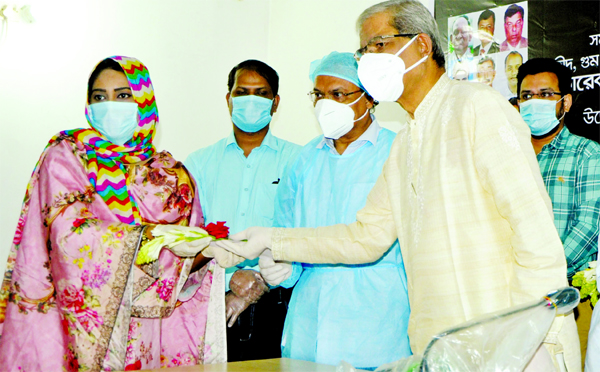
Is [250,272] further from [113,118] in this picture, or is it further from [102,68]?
[102,68]

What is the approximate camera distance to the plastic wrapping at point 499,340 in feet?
4.56

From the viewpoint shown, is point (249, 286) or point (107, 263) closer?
point (107, 263)

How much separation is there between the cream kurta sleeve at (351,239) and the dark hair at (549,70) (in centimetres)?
168

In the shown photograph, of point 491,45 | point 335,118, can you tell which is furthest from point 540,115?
point 335,118

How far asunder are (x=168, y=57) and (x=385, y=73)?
3137 millimetres

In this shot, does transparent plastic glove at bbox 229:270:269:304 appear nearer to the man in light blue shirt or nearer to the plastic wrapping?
the man in light blue shirt

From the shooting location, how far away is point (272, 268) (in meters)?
2.51

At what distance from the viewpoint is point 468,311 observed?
1.69 meters

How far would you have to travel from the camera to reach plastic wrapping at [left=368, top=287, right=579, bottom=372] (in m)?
1.39

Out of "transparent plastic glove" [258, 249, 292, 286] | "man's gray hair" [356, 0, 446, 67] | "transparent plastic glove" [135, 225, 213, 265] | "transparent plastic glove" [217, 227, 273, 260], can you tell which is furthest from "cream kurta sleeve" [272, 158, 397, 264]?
"man's gray hair" [356, 0, 446, 67]

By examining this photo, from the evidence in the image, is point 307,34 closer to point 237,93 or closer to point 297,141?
point 297,141

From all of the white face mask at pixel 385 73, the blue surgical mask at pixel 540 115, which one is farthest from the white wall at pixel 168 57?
the white face mask at pixel 385 73

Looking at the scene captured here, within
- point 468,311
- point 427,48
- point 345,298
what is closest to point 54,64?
point 345,298

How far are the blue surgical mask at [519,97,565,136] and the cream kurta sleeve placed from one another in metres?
1.51
